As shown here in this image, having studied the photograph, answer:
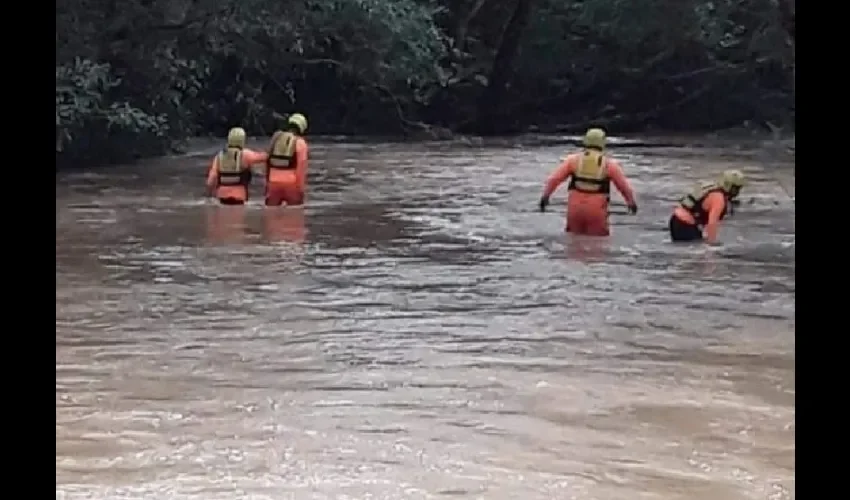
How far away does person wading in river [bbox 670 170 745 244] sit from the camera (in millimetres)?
12915

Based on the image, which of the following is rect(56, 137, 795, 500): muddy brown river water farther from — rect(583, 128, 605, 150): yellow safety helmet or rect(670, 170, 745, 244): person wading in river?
rect(583, 128, 605, 150): yellow safety helmet

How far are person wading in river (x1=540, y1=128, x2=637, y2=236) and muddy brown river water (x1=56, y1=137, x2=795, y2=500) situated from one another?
25cm

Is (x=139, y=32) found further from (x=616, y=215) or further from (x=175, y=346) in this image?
(x=175, y=346)

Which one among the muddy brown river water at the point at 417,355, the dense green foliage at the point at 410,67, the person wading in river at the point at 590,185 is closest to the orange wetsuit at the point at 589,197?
the person wading in river at the point at 590,185

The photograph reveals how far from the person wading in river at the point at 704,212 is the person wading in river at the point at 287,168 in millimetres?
3778

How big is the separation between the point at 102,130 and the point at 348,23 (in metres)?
5.38

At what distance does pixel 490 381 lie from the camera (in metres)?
7.79

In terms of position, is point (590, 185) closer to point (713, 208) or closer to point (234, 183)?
point (713, 208)

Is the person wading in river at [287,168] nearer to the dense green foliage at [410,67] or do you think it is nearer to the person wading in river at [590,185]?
the person wading in river at [590,185]

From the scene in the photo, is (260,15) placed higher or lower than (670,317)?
higher

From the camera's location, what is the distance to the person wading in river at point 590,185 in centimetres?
1291

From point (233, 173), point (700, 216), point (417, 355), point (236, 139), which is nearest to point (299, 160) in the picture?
point (236, 139)

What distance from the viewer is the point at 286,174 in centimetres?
1509
